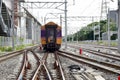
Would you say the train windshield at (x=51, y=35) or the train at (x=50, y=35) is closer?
the train at (x=50, y=35)

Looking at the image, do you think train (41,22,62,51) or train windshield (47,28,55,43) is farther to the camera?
train windshield (47,28,55,43)

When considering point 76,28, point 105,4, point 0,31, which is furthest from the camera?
point 76,28

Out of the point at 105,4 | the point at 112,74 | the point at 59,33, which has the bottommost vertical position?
the point at 112,74

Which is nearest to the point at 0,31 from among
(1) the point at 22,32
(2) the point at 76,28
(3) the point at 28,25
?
(1) the point at 22,32

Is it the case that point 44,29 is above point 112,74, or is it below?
above

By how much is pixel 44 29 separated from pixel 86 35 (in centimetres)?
9764

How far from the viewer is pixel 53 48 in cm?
3434

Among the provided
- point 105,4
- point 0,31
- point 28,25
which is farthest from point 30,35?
point 0,31

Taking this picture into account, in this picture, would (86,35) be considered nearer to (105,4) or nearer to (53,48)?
(105,4)

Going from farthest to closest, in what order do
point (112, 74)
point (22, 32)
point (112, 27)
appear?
point (112, 27) → point (22, 32) → point (112, 74)

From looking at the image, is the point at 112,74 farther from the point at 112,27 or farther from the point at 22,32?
the point at 112,27

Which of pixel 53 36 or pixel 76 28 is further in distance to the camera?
pixel 76 28

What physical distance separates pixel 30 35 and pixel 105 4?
4388cm

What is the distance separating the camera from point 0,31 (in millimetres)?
53500
